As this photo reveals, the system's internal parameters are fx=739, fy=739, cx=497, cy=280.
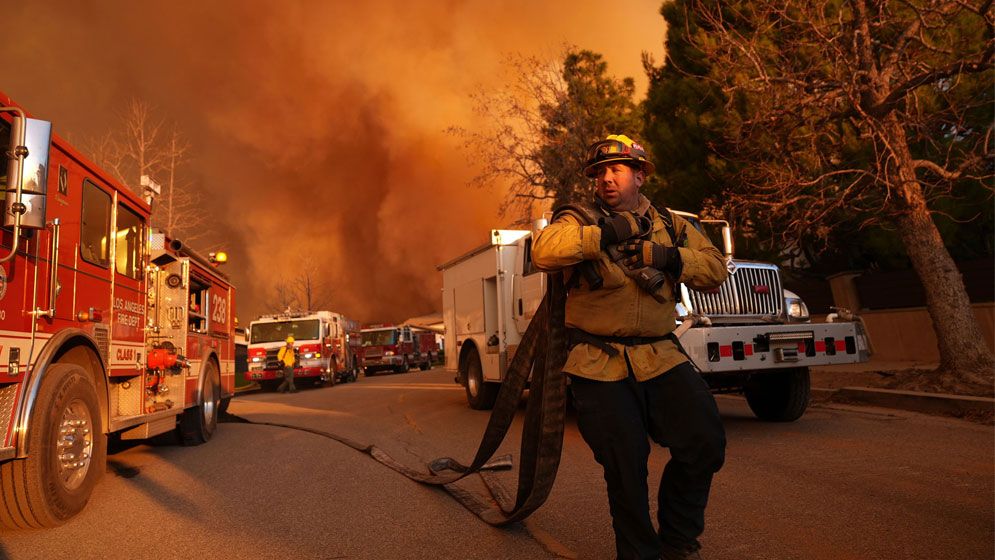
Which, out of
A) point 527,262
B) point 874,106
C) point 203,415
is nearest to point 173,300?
point 203,415

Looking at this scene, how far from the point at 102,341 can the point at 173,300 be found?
2098 mm

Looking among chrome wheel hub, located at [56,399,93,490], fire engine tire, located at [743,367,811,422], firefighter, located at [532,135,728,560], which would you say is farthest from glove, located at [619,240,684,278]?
fire engine tire, located at [743,367,811,422]

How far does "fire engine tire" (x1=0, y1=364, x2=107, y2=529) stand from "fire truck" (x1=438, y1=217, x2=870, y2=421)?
4.32 m

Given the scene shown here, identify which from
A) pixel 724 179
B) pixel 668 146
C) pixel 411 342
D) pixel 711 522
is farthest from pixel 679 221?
pixel 411 342

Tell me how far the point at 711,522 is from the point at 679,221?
78.3 inches

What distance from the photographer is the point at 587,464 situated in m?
6.26

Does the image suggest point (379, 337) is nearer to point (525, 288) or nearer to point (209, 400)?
point (525, 288)

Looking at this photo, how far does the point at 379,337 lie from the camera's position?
119 feet

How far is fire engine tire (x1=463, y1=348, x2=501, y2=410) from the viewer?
11.3m

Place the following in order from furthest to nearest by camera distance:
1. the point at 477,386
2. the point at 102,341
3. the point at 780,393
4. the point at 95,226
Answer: the point at 477,386 → the point at 780,393 → the point at 95,226 → the point at 102,341

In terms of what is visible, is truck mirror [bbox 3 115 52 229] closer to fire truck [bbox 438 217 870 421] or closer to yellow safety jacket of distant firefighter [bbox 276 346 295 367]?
fire truck [bbox 438 217 870 421]

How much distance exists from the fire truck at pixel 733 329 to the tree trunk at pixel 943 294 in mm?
2852

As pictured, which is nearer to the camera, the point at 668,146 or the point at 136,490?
the point at 136,490

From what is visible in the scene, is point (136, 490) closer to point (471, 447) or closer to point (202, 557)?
point (202, 557)
